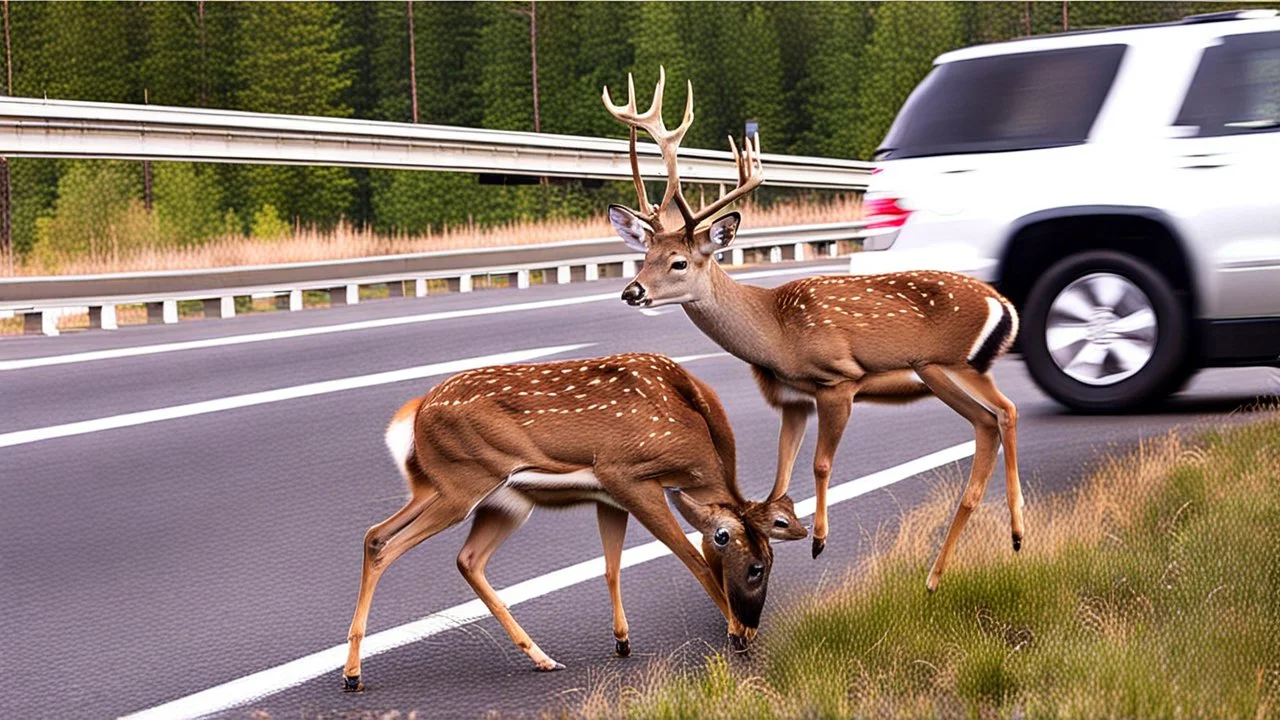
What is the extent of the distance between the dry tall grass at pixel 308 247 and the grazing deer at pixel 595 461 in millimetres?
19611

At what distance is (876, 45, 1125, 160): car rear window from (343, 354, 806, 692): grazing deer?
576 centimetres

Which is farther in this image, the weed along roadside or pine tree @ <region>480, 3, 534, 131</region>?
pine tree @ <region>480, 3, 534, 131</region>

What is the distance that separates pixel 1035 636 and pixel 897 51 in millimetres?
87825

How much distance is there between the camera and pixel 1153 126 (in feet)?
35.5

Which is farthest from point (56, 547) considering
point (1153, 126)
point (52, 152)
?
point (52, 152)

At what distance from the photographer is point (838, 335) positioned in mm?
5742

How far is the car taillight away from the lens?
34.6ft

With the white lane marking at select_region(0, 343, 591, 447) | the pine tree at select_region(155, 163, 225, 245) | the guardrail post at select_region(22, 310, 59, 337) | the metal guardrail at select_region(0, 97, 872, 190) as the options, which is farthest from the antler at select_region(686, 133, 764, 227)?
the pine tree at select_region(155, 163, 225, 245)

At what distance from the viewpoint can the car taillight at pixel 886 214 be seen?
10547 millimetres

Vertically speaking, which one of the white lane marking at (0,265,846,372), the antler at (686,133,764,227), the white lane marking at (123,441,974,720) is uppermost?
the antler at (686,133,764,227)

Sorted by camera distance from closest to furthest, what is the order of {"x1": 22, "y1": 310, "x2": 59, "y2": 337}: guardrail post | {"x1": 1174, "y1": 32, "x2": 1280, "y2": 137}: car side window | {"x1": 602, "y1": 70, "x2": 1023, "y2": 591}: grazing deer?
{"x1": 602, "y1": 70, "x2": 1023, "y2": 591}: grazing deer, {"x1": 1174, "y1": 32, "x2": 1280, "y2": 137}: car side window, {"x1": 22, "y1": 310, "x2": 59, "y2": 337}: guardrail post

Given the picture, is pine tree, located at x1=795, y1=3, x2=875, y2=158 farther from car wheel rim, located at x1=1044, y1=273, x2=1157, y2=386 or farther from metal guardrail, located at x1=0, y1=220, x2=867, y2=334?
car wheel rim, located at x1=1044, y1=273, x2=1157, y2=386

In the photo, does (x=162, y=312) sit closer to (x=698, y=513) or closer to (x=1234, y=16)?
(x=1234, y=16)

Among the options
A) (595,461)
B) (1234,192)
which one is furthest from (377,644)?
(1234,192)
